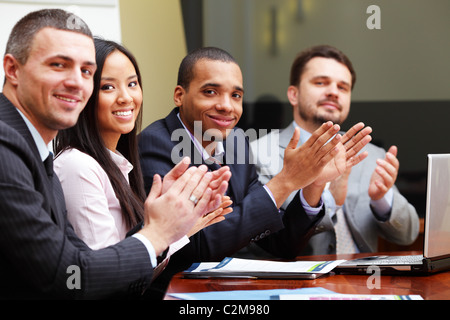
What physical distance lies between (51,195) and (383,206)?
1.68m

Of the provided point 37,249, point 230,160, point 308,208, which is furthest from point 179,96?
point 37,249

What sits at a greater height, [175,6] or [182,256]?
[175,6]

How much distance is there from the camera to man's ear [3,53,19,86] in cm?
121

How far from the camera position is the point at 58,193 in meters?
1.31

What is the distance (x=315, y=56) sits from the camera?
2797 mm

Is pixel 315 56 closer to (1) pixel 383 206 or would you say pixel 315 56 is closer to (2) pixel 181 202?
(1) pixel 383 206

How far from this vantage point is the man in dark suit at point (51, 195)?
1034 millimetres

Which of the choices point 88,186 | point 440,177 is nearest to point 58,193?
point 88,186

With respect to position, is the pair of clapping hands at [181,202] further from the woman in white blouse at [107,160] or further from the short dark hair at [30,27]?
the short dark hair at [30,27]

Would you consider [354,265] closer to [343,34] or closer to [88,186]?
[88,186]

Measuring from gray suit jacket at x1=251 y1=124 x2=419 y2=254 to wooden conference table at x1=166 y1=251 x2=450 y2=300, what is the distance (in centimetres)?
90

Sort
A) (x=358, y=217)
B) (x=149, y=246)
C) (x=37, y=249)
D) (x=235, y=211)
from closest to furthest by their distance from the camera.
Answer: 1. (x=37, y=249)
2. (x=149, y=246)
3. (x=235, y=211)
4. (x=358, y=217)

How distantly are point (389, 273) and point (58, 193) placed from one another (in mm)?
917
